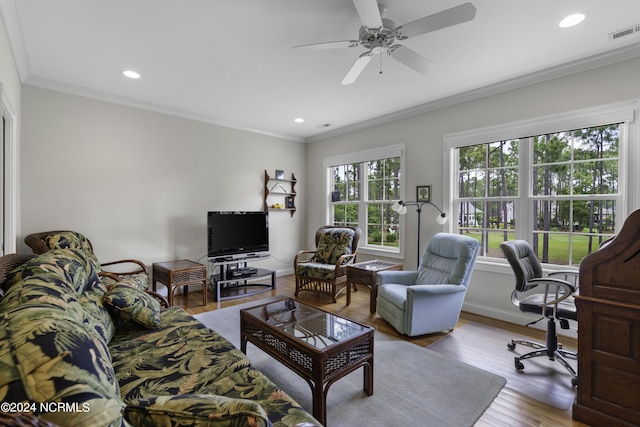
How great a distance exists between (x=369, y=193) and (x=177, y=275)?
3.13m

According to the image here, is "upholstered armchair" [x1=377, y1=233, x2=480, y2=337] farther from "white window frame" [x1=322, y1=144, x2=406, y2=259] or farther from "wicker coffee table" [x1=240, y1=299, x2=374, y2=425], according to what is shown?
"white window frame" [x1=322, y1=144, x2=406, y2=259]

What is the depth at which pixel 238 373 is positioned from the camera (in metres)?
1.47

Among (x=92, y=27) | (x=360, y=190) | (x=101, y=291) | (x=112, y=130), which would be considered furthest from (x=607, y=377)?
(x=112, y=130)

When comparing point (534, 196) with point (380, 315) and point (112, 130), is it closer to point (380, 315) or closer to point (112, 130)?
point (380, 315)

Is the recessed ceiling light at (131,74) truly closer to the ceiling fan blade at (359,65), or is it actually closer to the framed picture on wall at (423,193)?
the ceiling fan blade at (359,65)

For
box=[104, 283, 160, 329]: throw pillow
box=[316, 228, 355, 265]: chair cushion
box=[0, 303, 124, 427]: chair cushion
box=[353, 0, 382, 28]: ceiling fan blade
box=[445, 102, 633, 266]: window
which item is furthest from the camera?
box=[316, 228, 355, 265]: chair cushion

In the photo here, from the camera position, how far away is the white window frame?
172 inches

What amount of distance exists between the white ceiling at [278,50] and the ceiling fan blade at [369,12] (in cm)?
24

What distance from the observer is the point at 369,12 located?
1843 millimetres

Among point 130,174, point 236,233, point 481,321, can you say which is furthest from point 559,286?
point 130,174

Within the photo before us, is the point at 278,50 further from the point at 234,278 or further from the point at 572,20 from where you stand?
the point at 234,278

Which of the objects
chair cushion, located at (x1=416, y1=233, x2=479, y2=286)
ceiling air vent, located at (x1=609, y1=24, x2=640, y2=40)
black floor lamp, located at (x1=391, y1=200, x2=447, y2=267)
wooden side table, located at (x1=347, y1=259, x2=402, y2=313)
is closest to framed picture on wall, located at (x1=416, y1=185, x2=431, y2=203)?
black floor lamp, located at (x1=391, y1=200, x2=447, y2=267)

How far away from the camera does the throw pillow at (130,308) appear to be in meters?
1.91

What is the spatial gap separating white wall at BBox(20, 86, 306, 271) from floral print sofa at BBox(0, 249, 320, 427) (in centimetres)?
204
